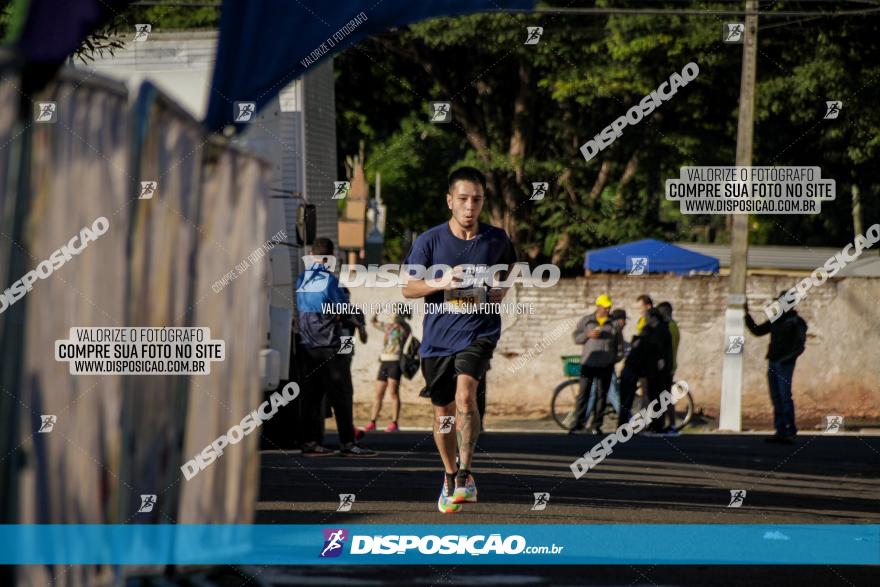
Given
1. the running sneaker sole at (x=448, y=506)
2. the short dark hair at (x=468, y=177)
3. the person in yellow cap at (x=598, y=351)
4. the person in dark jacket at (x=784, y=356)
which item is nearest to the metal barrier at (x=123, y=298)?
the running sneaker sole at (x=448, y=506)

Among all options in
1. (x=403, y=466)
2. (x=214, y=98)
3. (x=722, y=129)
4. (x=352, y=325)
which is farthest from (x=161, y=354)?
(x=722, y=129)

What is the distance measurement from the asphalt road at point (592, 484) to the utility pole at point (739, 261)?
419cm

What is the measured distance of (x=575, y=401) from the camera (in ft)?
67.1

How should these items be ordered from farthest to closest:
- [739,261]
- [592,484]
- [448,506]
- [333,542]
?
[739,261]
[592,484]
[448,506]
[333,542]

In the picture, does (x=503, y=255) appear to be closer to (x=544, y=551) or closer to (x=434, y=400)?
(x=434, y=400)

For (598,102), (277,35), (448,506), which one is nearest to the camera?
(277,35)

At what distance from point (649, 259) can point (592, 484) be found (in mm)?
14271

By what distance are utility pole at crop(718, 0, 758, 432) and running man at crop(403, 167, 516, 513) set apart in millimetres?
12617

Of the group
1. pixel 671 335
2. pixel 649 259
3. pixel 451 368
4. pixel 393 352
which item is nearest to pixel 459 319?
pixel 451 368

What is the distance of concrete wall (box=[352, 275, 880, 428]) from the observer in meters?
23.2

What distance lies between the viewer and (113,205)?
16.2 ft

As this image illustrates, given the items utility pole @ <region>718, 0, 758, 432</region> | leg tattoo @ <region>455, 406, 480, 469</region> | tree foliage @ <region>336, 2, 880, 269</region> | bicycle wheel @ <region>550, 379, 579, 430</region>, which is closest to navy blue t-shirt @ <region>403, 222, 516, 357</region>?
leg tattoo @ <region>455, 406, 480, 469</region>

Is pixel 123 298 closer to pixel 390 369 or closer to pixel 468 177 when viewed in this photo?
pixel 468 177

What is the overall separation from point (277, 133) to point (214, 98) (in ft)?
23.3
